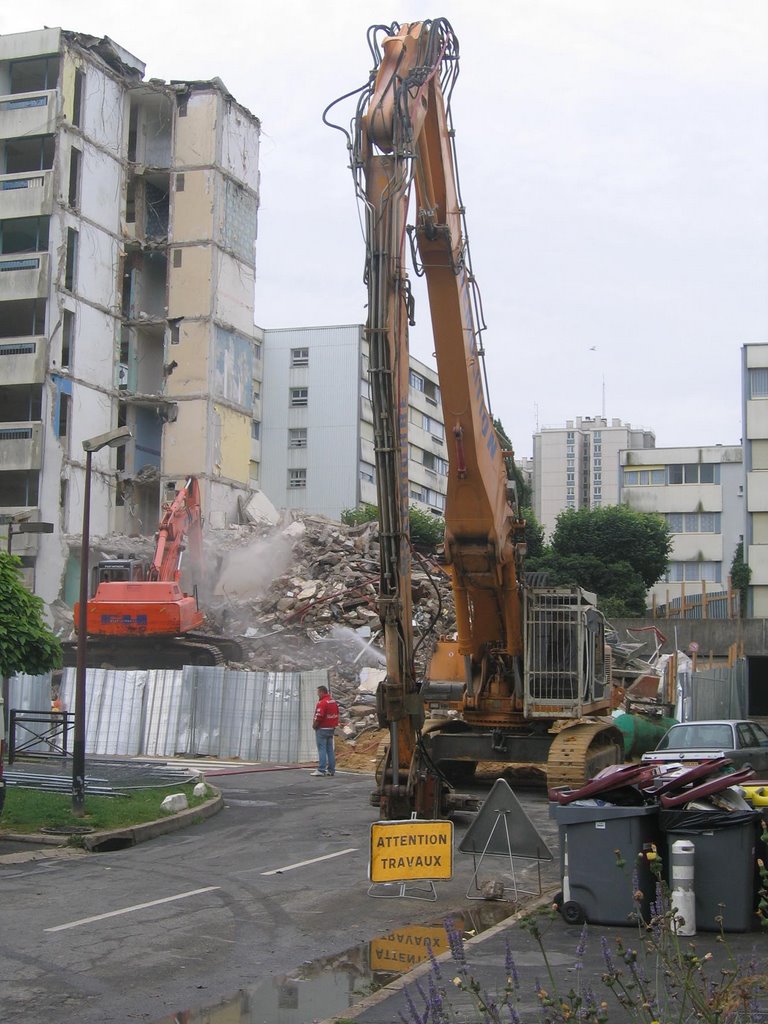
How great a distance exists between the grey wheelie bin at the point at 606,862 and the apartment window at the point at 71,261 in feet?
147

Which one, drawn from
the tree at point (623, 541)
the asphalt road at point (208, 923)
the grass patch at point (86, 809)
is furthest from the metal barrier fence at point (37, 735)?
the tree at point (623, 541)

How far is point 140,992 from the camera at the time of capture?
7.65 meters

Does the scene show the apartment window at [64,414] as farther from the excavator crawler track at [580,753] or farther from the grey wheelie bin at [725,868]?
the grey wheelie bin at [725,868]

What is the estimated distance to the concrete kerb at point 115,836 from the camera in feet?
45.9

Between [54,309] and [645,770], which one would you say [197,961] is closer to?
[645,770]

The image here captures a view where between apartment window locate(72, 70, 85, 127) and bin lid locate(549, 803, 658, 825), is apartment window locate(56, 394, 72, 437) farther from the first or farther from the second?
bin lid locate(549, 803, 658, 825)

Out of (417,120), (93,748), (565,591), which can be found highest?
(417,120)

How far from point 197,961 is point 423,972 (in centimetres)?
174

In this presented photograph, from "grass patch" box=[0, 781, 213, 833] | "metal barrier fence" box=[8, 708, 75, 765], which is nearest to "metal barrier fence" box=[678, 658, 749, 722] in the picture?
"metal barrier fence" box=[8, 708, 75, 765]

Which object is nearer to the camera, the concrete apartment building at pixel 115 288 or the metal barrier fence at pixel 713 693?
the metal barrier fence at pixel 713 693

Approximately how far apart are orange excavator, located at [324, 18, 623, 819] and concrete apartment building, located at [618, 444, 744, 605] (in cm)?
6217

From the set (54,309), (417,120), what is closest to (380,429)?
(417,120)

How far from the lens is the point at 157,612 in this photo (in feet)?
102

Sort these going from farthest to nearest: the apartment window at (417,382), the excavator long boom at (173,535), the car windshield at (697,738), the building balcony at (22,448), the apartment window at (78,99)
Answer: the apartment window at (417,382) → the apartment window at (78,99) → the building balcony at (22,448) → the excavator long boom at (173,535) → the car windshield at (697,738)
